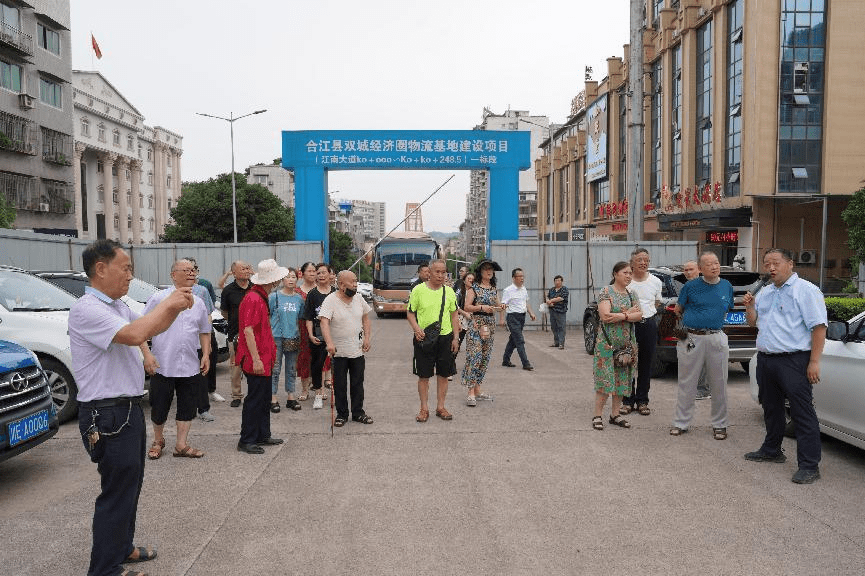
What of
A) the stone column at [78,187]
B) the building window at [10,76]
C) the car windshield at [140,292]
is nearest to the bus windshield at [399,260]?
the car windshield at [140,292]

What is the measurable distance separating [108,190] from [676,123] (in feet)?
158

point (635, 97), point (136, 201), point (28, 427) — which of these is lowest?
point (28, 427)

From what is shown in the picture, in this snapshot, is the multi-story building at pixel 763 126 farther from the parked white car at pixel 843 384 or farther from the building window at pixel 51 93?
the building window at pixel 51 93

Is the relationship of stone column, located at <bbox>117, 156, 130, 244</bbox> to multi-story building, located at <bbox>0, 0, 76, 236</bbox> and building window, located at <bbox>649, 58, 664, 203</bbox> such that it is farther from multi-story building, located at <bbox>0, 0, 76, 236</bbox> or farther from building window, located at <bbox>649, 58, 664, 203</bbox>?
building window, located at <bbox>649, 58, 664, 203</bbox>

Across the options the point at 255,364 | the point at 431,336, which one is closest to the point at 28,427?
the point at 255,364

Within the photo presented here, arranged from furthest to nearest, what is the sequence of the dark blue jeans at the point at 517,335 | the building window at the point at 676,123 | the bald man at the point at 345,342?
the building window at the point at 676,123, the dark blue jeans at the point at 517,335, the bald man at the point at 345,342

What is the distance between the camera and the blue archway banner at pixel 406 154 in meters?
20.8

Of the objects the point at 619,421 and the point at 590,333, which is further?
the point at 590,333

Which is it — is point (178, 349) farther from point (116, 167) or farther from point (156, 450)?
point (116, 167)

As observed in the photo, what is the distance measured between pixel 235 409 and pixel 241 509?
3.61 metres

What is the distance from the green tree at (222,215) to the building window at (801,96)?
34.2 meters

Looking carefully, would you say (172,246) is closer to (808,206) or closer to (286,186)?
(808,206)

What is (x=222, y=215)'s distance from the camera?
1909 inches

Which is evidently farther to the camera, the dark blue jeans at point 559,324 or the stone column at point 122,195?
the stone column at point 122,195
